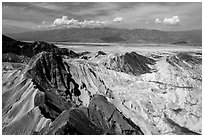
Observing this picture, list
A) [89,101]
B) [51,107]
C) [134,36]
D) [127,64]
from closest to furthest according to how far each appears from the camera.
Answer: [51,107] < [89,101] < [127,64] < [134,36]

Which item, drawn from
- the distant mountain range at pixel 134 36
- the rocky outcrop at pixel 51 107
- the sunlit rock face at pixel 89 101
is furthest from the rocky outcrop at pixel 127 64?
the distant mountain range at pixel 134 36

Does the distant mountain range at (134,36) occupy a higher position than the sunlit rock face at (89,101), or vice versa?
the sunlit rock face at (89,101)

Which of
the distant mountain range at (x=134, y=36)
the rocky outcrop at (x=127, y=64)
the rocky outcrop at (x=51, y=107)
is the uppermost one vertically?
the rocky outcrop at (x=51, y=107)

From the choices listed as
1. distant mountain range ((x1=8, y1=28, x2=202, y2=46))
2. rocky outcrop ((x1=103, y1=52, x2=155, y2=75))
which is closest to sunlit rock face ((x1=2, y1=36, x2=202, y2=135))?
rocky outcrop ((x1=103, y1=52, x2=155, y2=75))

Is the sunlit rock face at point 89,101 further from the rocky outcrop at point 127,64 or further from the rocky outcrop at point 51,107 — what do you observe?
the rocky outcrop at point 127,64

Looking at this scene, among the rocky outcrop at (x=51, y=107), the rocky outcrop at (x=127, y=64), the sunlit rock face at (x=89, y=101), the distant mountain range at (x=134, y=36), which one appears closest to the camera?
the rocky outcrop at (x=51, y=107)

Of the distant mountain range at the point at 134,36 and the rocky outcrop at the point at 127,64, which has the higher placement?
the rocky outcrop at the point at 127,64

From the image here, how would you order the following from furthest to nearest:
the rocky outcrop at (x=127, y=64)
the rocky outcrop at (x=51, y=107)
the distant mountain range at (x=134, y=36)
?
the distant mountain range at (x=134, y=36)
the rocky outcrop at (x=127, y=64)
the rocky outcrop at (x=51, y=107)

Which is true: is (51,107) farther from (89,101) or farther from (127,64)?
(127,64)

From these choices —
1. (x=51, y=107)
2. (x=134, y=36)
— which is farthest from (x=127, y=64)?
(x=134, y=36)

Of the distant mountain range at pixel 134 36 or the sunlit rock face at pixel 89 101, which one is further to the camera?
the distant mountain range at pixel 134 36

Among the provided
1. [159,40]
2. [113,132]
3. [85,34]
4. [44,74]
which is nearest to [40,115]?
[113,132]
